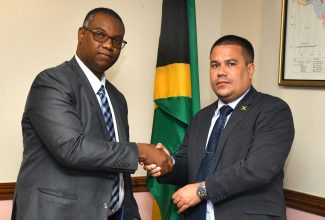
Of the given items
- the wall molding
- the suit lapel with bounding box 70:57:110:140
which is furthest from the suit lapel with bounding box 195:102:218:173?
the wall molding

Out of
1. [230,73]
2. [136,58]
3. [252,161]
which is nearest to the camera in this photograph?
[252,161]

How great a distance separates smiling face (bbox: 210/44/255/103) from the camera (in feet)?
6.81

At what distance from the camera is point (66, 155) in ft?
5.42

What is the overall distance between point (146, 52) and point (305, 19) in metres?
1.04

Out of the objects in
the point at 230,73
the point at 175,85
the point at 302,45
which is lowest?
the point at 175,85

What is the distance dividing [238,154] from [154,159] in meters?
0.38

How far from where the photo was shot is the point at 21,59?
2463 millimetres

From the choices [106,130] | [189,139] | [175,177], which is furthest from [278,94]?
[106,130]

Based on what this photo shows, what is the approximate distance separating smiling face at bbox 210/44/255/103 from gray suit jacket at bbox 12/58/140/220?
22.9 inches

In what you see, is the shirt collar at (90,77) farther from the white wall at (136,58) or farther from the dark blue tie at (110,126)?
the white wall at (136,58)

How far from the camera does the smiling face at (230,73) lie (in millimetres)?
2076

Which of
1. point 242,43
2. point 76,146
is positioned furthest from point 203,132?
point 76,146

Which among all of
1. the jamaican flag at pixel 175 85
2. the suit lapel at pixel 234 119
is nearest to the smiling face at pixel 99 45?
the suit lapel at pixel 234 119

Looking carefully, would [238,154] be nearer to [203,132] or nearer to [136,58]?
[203,132]
